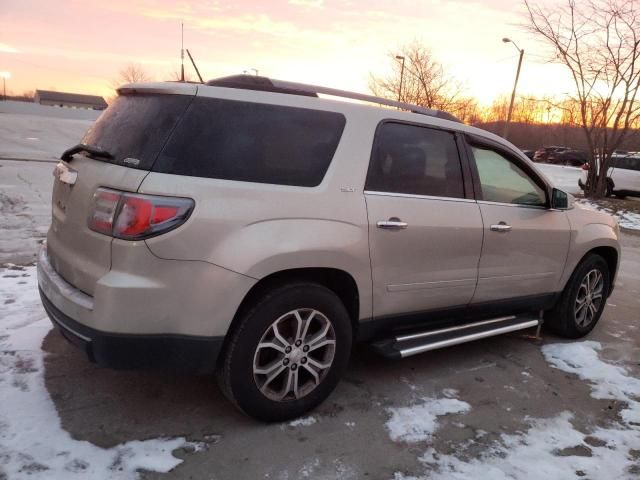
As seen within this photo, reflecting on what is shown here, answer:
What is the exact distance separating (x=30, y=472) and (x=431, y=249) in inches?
95.8

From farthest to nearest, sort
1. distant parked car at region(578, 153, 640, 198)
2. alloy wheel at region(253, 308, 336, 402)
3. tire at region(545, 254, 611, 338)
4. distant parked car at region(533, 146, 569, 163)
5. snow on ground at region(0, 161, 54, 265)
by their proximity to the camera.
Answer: distant parked car at region(533, 146, 569, 163)
distant parked car at region(578, 153, 640, 198)
snow on ground at region(0, 161, 54, 265)
tire at region(545, 254, 611, 338)
alloy wheel at region(253, 308, 336, 402)

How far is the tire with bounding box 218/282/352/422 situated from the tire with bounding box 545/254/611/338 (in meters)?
2.44

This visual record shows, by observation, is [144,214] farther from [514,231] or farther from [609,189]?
[609,189]

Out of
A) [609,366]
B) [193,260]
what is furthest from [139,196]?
[609,366]

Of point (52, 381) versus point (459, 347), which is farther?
point (459, 347)

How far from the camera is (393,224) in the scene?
10.3 feet

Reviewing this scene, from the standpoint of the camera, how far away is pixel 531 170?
4156 millimetres

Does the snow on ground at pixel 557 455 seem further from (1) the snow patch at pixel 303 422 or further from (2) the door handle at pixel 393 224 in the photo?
(2) the door handle at pixel 393 224

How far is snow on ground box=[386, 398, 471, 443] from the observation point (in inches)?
117

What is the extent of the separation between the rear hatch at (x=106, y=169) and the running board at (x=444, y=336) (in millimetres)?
1744

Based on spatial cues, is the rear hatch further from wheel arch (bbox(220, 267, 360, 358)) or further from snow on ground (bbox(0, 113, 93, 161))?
snow on ground (bbox(0, 113, 93, 161))

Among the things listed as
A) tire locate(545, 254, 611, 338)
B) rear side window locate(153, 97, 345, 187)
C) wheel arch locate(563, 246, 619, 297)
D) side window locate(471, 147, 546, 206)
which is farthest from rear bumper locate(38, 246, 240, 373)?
wheel arch locate(563, 246, 619, 297)

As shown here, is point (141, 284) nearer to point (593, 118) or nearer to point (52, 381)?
point (52, 381)

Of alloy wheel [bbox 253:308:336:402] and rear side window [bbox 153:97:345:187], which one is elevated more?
rear side window [bbox 153:97:345:187]
